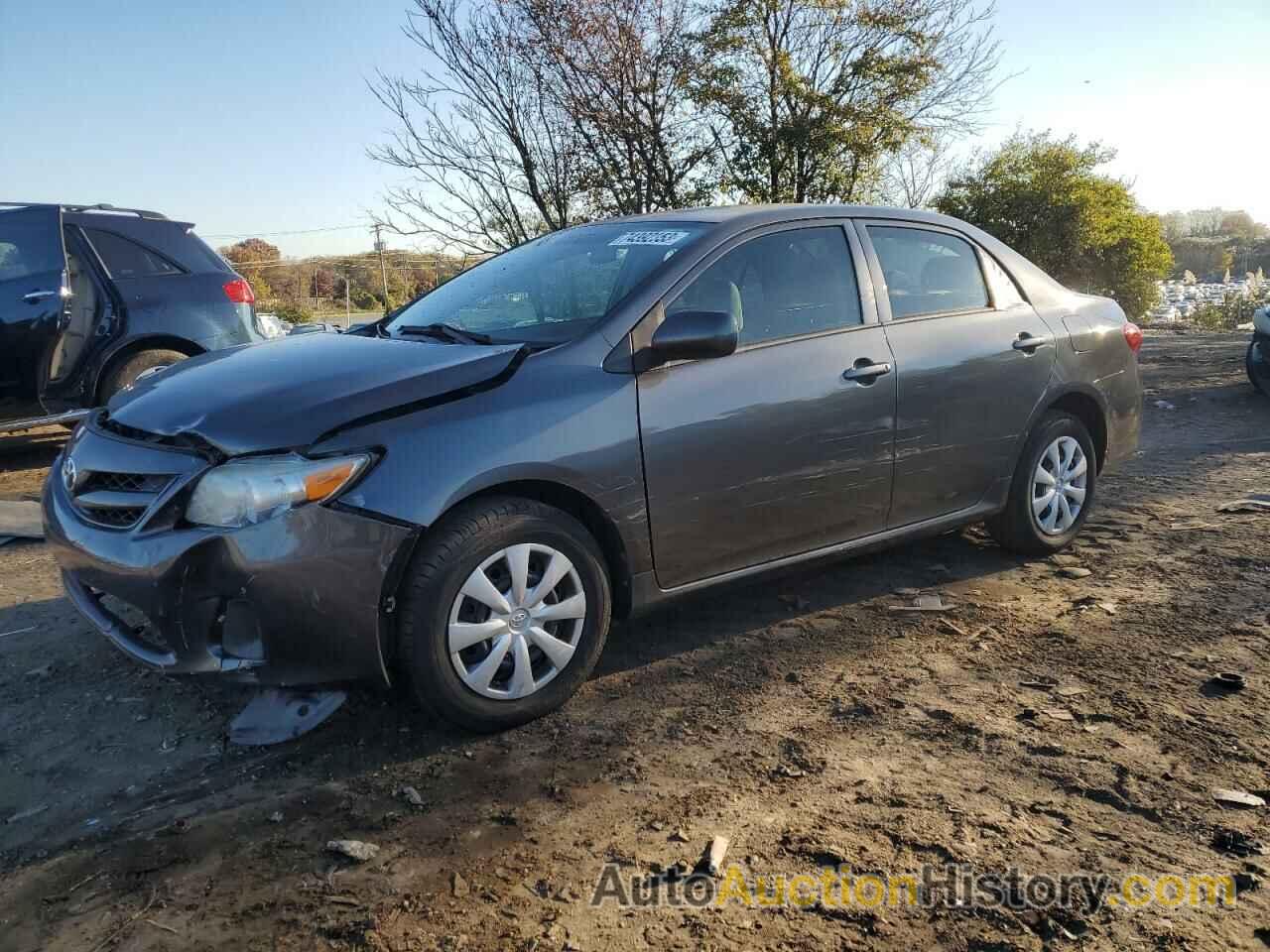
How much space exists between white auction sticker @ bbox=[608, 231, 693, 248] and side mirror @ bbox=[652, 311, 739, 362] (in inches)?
19.1

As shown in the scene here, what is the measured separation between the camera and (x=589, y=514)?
324 centimetres

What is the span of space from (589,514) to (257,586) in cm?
105

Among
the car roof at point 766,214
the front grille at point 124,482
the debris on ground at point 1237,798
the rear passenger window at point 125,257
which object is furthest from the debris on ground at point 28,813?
the rear passenger window at point 125,257

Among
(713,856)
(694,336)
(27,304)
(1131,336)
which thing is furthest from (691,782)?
(27,304)

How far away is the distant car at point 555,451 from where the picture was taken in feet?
9.18

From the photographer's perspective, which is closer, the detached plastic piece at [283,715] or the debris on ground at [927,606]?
the detached plastic piece at [283,715]

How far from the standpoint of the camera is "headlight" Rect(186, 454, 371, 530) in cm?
275

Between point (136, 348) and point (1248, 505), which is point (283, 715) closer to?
point (136, 348)

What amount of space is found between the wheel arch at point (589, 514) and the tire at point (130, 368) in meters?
4.68

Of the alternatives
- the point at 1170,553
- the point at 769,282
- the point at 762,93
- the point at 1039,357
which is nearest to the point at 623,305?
the point at 769,282

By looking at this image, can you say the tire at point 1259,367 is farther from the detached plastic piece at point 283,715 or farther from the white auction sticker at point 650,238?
the detached plastic piece at point 283,715

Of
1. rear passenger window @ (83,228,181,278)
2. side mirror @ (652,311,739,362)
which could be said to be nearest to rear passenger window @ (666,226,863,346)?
side mirror @ (652,311,739,362)

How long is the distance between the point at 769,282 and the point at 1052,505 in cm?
199


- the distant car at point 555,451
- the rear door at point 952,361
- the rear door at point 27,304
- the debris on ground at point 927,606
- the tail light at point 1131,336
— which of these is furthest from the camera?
the rear door at point 27,304
